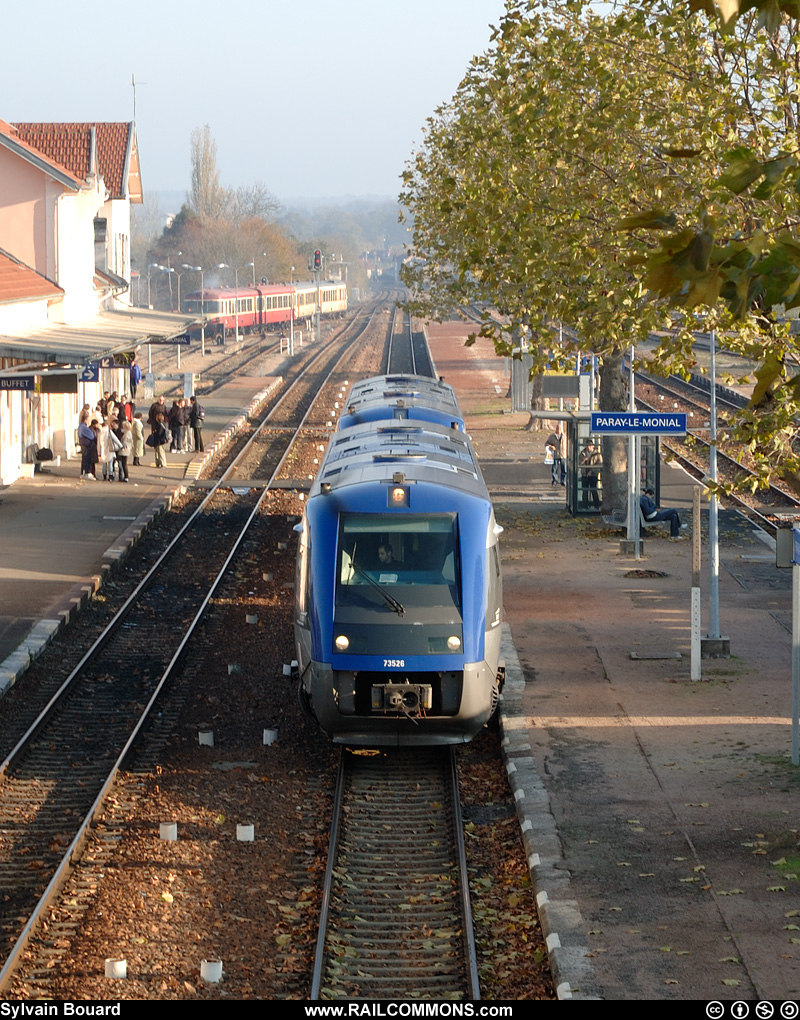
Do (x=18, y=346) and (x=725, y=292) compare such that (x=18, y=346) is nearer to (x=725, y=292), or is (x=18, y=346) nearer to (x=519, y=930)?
(x=519, y=930)

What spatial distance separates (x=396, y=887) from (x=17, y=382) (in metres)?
16.0

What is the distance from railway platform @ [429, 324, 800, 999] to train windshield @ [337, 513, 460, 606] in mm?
1664

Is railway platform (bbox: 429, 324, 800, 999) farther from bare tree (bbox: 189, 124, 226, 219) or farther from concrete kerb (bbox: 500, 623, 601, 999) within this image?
bare tree (bbox: 189, 124, 226, 219)

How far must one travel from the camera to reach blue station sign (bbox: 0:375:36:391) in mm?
23219

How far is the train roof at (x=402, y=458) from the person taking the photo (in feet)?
42.1

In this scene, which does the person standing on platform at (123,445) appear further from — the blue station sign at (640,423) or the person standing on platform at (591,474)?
the blue station sign at (640,423)

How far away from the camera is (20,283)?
94.0ft

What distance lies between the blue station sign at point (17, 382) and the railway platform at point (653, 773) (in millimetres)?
8712

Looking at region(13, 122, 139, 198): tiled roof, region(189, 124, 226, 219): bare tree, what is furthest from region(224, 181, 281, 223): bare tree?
region(13, 122, 139, 198): tiled roof

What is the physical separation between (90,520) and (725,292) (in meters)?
19.8

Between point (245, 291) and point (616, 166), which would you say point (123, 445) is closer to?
point (616, 166)

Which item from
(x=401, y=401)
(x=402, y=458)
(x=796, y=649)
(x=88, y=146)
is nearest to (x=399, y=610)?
(x=402, y=458)

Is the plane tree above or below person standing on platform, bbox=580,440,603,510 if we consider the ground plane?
above

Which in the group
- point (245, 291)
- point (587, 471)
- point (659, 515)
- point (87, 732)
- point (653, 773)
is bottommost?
point (87, 732)
